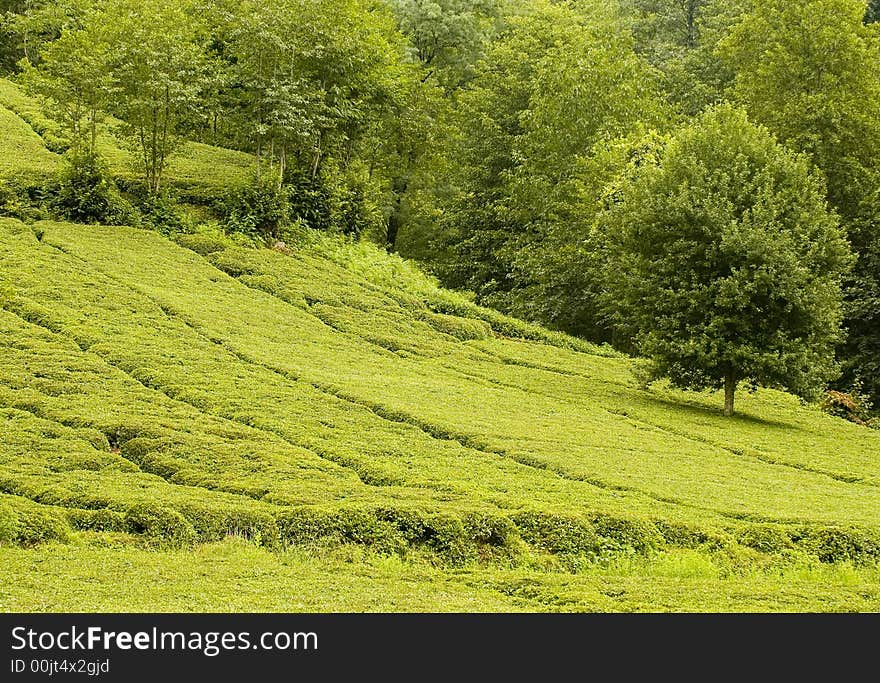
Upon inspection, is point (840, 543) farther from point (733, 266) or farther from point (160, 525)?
point (733, 266)

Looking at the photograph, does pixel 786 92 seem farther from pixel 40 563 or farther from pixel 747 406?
pixel 40 563

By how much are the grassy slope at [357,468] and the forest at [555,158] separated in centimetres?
405

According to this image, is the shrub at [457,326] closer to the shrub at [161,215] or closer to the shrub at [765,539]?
the shrub at [161,215]

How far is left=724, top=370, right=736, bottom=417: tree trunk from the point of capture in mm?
32875

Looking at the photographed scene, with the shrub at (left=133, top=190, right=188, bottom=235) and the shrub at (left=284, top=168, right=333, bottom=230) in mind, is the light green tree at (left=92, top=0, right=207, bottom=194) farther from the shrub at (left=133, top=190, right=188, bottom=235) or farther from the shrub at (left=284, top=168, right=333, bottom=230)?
the shrub at (left=284, top=168, right=333, bottom=230)

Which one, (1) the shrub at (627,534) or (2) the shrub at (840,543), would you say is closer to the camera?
(1) the shrub at (627,534)

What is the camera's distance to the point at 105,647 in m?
9.48

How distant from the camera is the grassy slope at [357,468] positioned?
13500mm

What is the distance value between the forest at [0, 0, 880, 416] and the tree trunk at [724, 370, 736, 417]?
0.07 m

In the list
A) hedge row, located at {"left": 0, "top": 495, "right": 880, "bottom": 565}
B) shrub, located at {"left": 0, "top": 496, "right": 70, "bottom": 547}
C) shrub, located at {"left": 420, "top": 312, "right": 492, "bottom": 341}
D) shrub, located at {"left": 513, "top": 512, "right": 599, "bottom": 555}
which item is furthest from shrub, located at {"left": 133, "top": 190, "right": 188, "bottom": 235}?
shrub, located at {"left": 513, "top": 512, "right": 599, "bottom": 555}

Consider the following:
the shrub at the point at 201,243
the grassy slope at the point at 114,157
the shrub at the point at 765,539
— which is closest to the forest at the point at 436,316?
the shrub at the point at 765,539

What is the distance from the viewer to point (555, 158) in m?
52.8

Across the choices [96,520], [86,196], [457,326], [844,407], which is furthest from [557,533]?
[86,196]

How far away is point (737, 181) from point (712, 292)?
400 cm
